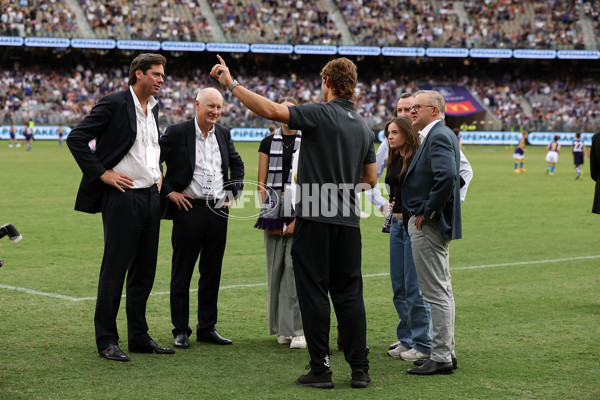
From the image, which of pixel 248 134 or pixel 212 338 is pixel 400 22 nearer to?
pixel 248 134

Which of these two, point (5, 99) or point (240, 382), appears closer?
point (240, 382)

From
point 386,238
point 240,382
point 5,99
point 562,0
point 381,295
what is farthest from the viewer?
point 562,0

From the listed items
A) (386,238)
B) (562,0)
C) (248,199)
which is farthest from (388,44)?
(386,238)

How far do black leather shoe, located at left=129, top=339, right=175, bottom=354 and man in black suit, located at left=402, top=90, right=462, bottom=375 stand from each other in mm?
2165

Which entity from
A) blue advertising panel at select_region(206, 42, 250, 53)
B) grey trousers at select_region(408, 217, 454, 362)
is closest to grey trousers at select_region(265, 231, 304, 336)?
grey trousers at select_region(408, 217, 454, 362)

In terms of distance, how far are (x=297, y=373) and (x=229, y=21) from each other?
54138 millimetres

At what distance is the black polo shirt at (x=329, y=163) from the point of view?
584 cm

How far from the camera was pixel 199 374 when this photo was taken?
6121mm

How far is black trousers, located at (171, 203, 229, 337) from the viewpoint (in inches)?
283

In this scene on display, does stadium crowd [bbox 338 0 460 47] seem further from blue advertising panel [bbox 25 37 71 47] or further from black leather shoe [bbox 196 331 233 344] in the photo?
black leather shoe [bbox 196 331 233 344]

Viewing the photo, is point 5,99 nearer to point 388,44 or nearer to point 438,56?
point 388,44

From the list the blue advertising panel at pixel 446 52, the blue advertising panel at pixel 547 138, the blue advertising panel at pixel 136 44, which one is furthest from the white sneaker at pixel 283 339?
the blue advertising panel at pixel 446 52

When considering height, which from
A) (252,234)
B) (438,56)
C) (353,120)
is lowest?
(252,234)

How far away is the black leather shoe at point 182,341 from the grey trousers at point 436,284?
88.4 inches
